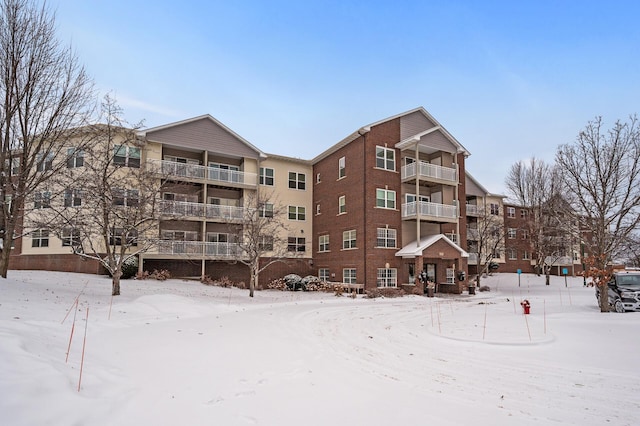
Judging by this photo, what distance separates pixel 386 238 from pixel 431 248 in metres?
3.19

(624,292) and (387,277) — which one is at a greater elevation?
(624,292)

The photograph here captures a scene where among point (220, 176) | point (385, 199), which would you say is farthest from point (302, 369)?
point (220, 176)

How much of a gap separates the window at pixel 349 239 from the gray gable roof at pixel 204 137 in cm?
918

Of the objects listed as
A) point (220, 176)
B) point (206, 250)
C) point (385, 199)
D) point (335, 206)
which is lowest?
point (206, 250)

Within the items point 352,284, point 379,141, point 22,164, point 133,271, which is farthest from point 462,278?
point 22,164

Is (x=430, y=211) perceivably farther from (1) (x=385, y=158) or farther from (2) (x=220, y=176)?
(2) (x=220, y=176)

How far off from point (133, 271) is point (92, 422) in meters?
23.4

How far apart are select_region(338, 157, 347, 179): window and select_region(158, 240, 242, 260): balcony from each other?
32.1 feet

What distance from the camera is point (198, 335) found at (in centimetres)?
1041

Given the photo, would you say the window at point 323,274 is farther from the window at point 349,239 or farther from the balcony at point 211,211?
the balcony at point 211,211

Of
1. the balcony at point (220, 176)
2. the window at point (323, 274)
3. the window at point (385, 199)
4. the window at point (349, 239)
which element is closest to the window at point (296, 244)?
the window at point (323, 274)

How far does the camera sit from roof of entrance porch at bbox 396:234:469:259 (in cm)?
2755

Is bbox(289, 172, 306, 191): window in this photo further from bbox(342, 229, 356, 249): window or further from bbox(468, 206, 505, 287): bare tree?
bbox(468, 206, 505, 287): bare tree

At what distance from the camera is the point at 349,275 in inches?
1169
